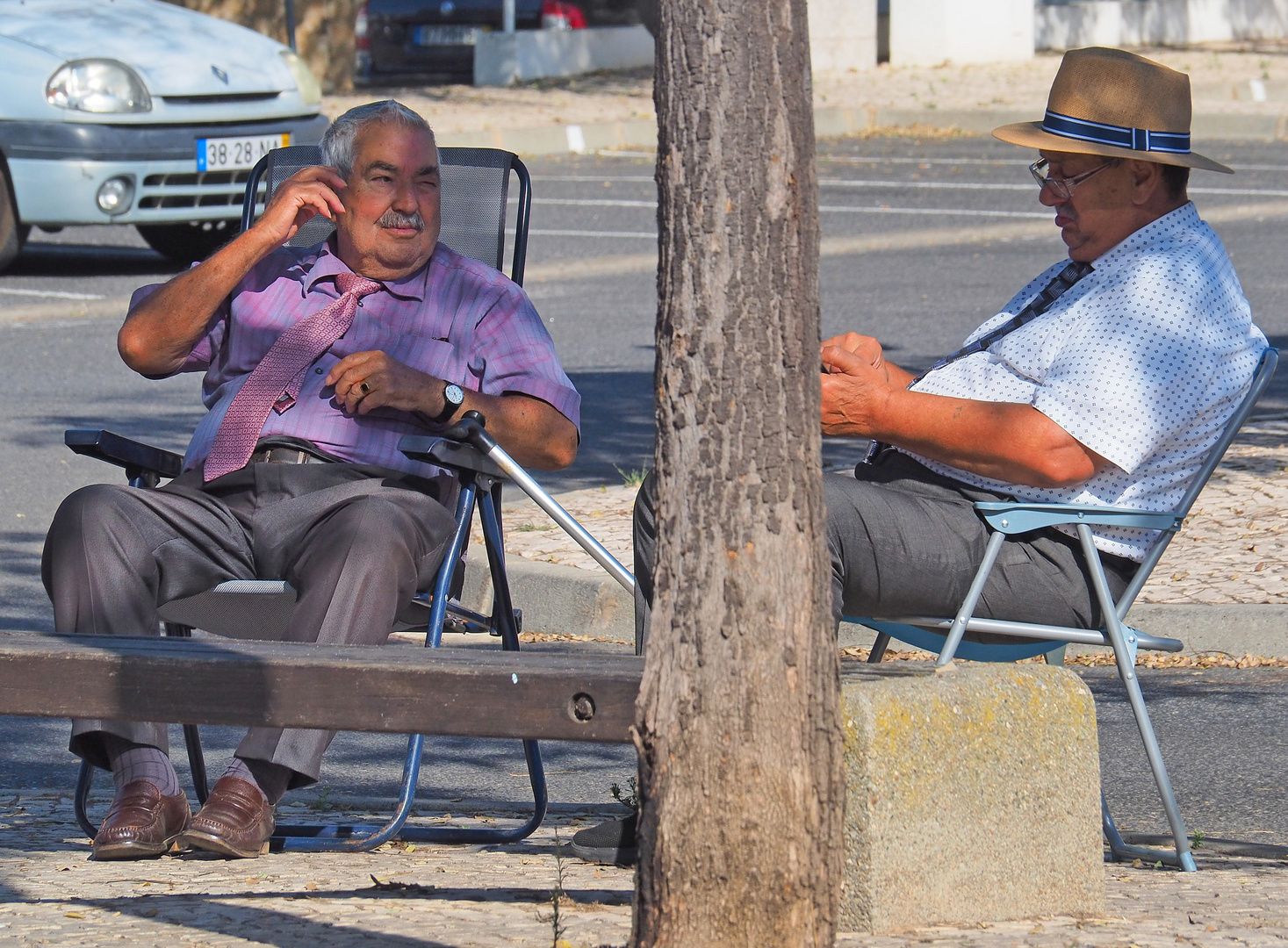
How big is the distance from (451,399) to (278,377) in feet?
1.53

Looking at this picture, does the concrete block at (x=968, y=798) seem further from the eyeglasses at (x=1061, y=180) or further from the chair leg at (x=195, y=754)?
the chair leg at (x=195, y=754)

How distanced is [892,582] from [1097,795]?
0.67 meters

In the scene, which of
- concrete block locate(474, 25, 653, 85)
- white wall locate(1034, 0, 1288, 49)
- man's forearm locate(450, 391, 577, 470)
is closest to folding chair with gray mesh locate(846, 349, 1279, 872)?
man's forearm locate(450, 391, 577, 470)

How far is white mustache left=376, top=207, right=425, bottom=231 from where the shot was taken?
4.43 m

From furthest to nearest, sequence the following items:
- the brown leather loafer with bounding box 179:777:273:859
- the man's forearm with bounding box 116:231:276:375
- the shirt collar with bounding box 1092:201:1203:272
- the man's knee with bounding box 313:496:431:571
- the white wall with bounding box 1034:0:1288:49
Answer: the white wall with bounding box 1034:0:1288:49 → the man's forearm with bounding box 116:231:276:375 → the shirt collar with bounding box 1092:201:1203:272 → the man's knee with bounding box 313:496:431:571 → the brown leather loafer with bounding box 179:777:273:859

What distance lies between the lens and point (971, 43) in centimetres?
2422

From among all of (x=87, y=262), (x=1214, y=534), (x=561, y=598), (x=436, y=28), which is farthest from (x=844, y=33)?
(x=561, y=598)

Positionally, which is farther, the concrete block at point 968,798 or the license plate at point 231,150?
the license plate at point 231,150

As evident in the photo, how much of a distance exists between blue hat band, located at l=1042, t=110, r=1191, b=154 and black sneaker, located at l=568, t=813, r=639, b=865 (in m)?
1.65

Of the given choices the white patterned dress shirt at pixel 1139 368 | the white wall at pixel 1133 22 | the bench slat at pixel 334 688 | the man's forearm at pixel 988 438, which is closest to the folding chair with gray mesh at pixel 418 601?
the man's forearm at pixel 988 438

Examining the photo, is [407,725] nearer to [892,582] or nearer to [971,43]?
[892,582]

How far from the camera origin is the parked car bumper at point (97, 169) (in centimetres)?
1080

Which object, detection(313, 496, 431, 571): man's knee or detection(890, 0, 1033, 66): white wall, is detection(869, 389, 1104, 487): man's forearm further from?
detection(890, 0, 1033, 66): white wall

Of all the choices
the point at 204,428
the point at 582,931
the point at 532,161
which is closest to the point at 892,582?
the point at 582,931
